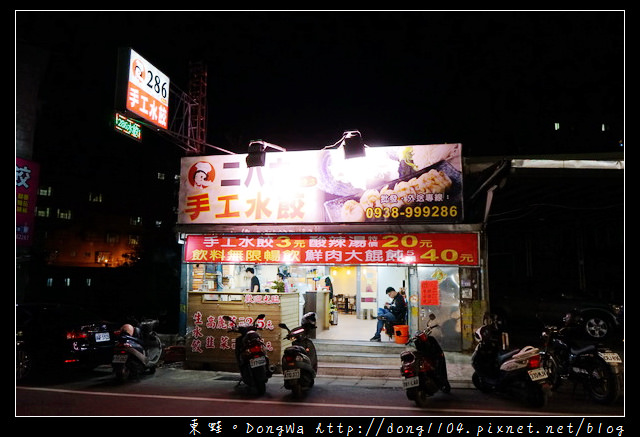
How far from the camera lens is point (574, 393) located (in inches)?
280

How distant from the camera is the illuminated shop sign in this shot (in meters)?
9.78

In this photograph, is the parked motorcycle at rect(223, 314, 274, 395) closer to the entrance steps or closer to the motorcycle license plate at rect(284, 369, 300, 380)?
the motorcycle license plate at rect(284, 369, 300, 380)

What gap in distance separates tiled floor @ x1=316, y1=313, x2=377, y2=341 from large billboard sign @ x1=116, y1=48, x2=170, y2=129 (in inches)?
296

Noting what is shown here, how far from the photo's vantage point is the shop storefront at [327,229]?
974 centimetres

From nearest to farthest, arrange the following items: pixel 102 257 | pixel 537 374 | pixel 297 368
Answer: pixel 537 374 < pixel 297 368 < pixel 102 257

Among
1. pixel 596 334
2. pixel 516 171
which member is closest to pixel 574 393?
pixel 516 171

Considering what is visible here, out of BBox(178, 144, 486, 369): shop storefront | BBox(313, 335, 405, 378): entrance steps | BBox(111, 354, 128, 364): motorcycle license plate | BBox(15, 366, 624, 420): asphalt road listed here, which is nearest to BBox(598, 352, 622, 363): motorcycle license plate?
BBox(15, 366, 624, 420): asphalt road

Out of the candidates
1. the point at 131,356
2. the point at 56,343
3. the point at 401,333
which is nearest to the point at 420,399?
the point at 401,333

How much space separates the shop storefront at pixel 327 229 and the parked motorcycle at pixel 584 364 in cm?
243

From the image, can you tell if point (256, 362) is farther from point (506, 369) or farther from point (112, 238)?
point (112, 238)

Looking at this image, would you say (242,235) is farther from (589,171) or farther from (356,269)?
(589,171)

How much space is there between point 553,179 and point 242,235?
300 inches

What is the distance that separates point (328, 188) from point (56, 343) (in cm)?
694

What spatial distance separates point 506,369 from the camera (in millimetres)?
6695
